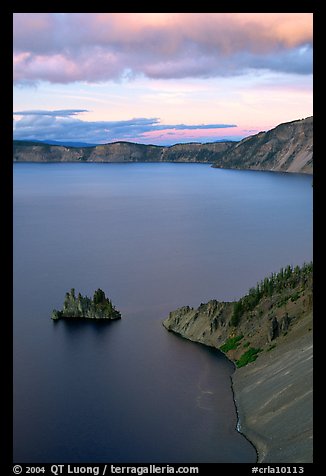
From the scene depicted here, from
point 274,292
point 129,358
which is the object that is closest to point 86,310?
point 129,358

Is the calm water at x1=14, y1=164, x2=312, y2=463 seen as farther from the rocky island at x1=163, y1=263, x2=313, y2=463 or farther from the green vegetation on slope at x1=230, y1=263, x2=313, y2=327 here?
the green vegetation on slope at x1=230, y1=263, x2=313, y2=327

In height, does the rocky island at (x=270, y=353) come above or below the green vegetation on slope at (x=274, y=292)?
below

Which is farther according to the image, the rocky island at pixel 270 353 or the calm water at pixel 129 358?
the calm water at pixel 129 358

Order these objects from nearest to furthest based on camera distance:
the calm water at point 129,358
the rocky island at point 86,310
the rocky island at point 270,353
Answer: the rocky island at point 270,353
the calm water at point 129,358
the rocky island at point 86,310

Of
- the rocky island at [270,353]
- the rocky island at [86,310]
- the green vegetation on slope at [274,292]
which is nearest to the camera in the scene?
the rocky island at [270,353]

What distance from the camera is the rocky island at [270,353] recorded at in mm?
48062

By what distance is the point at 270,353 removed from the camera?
219 feet

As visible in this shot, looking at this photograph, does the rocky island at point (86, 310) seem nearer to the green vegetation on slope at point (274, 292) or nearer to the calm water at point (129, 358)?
the calm water at point (129, 358)

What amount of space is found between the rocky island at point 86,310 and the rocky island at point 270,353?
10.9 meters

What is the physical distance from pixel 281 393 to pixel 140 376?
20.5 metres

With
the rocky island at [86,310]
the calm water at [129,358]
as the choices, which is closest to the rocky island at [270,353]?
the calm water at [129,358]

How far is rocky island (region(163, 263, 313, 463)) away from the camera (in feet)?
158
